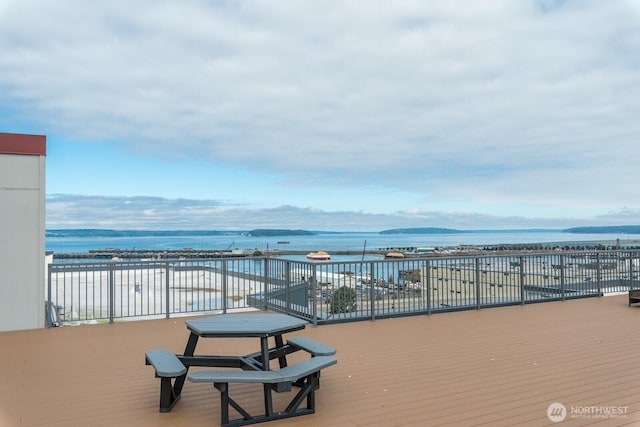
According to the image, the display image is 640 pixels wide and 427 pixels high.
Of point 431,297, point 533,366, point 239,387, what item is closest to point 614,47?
point 431,297

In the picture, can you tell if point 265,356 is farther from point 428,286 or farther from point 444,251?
point 444,251

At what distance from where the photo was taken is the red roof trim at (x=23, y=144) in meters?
7.86

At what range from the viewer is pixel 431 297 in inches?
368

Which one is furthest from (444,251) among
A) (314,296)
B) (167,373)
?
(167,373)

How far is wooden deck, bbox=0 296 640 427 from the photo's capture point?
155 inches

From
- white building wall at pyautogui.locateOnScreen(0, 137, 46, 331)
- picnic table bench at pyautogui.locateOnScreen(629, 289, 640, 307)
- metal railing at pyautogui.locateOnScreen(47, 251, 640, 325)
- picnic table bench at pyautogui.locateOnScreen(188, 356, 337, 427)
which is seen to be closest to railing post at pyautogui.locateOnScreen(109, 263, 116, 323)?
metal railing at pyautogui.locateOnScreen(47, 251, 640, 325)

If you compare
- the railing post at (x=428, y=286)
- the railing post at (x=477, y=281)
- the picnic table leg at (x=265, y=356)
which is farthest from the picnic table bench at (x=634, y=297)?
the picnic table leg at (x=265, y=356)

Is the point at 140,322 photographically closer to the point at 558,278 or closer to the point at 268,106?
the point at 558,278

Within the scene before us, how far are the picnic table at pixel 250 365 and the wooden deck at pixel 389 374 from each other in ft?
0.61

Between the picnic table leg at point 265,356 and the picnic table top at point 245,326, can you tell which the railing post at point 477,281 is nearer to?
the picnic table top at point 245,326

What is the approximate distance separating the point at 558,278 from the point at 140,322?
920 centimetres

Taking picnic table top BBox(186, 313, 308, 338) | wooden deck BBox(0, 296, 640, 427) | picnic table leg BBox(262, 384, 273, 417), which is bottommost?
wooden deck BBox(0, 296, 640, 427)

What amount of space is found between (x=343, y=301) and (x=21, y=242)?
562 centimetres

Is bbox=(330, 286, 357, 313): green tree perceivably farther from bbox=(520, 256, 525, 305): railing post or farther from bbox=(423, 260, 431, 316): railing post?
bbox=(520, 256, 525, 305): railing post
